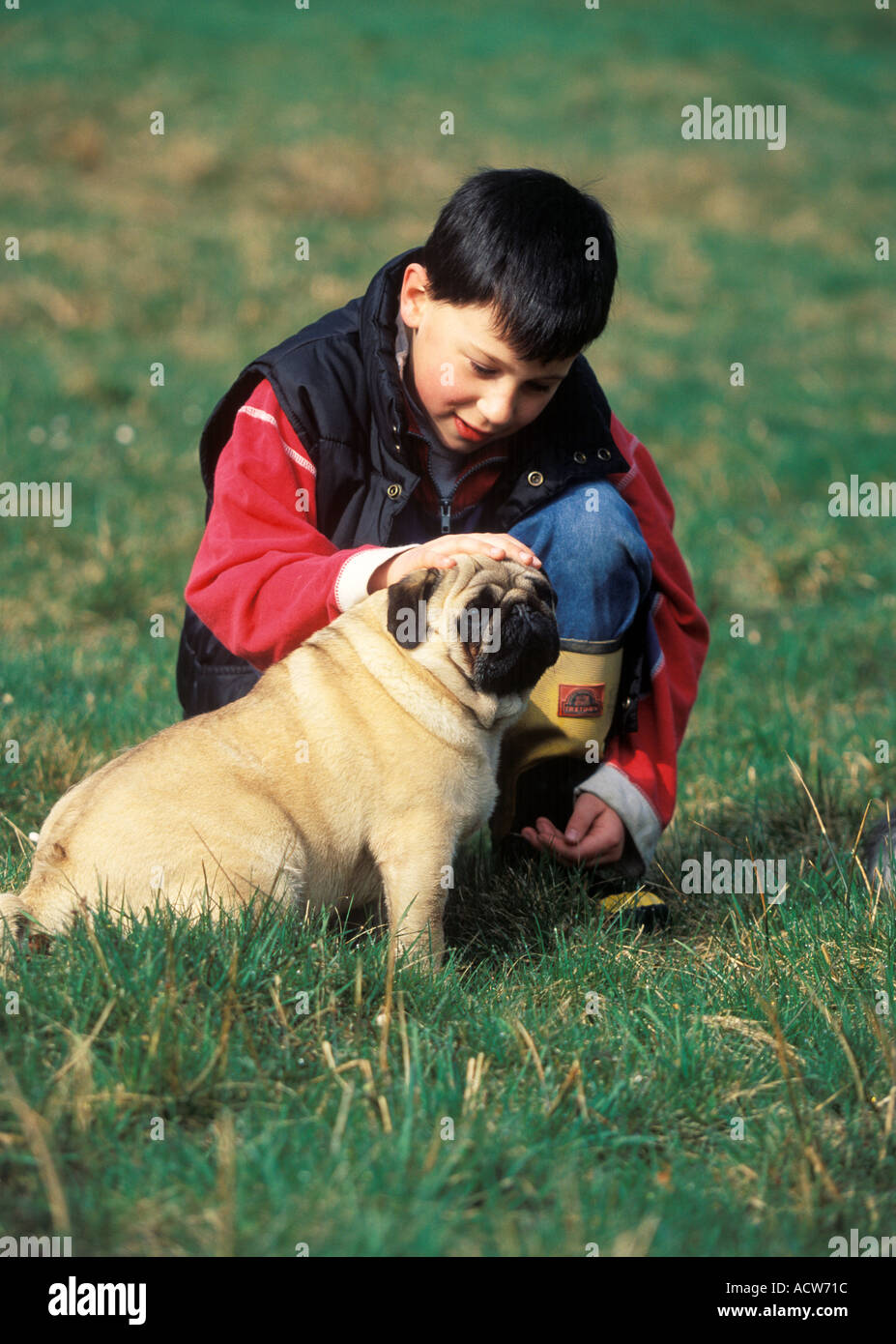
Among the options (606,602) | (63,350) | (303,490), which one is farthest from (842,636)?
(63,350)

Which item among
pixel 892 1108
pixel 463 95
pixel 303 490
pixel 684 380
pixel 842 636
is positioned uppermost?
pixel 463 95

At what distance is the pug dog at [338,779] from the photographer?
2799mm

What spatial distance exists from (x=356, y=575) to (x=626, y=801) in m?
1.02

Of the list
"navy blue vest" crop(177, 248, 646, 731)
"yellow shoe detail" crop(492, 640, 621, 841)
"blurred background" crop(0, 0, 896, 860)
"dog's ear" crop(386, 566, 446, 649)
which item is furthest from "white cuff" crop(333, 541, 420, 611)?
"blurred background" crop(0, 0, 896, 860)

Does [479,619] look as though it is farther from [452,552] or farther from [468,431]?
[468,431]

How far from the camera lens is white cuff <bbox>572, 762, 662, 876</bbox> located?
358cm

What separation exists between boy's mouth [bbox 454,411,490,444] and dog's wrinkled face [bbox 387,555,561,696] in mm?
472

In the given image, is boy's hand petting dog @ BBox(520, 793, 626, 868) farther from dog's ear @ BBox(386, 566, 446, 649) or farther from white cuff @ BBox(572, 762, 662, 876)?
dog's ear @ BBox(386, 566, 446, 649)

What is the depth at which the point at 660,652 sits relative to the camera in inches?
148

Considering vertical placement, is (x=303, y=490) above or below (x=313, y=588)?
above

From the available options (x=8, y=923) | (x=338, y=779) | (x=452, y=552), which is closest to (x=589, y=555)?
(x=452, y=552)

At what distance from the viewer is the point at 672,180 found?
52.0ft

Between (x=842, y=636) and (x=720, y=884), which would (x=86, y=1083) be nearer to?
(x=720, y=884)

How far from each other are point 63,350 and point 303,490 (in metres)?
7.02
